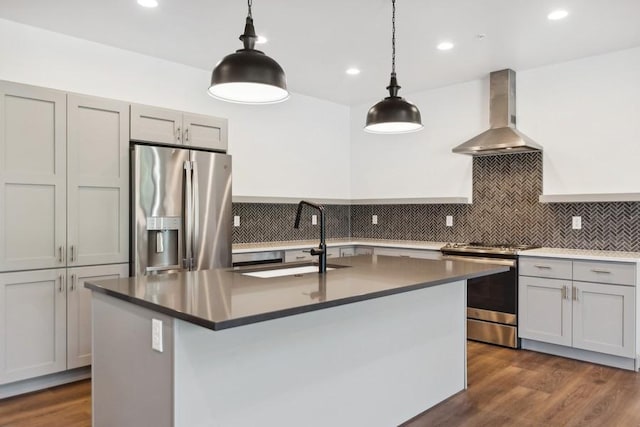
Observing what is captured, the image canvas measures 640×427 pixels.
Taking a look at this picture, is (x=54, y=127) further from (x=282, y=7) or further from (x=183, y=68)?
(x=282, y=7)

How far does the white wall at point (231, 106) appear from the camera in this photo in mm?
3457

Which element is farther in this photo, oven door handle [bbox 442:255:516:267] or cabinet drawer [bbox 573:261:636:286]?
oven door handle [bbox 442:255:516:267]

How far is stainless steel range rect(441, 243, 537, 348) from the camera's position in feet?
13.7

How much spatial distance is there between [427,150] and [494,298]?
187cm

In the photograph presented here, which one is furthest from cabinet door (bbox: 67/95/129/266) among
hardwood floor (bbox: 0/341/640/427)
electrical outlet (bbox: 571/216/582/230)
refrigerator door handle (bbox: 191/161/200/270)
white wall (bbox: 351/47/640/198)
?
electrical outlet (bbox: 571/216/582/230)

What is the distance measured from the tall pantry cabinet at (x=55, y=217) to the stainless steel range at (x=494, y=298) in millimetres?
3137

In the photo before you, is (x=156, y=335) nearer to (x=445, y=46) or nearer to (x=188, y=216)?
(x=188, y=216)

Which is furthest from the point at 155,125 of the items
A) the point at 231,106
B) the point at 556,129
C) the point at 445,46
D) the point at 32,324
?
the point at 556,129

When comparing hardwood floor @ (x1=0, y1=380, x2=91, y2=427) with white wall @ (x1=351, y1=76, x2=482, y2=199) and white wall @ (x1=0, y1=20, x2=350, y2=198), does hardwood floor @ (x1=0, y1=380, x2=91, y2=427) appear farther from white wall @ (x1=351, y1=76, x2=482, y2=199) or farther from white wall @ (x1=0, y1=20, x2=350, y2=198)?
white wall @ (x1=351, y1=76, x2=482, y2=199)

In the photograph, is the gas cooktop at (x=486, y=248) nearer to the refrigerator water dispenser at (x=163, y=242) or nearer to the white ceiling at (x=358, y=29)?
the white ceiling at (x=358, y=29)

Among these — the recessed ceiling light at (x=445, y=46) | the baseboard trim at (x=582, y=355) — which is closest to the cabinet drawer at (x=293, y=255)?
the baseboard trim at (x=582, y=355)

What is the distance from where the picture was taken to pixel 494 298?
4.30m

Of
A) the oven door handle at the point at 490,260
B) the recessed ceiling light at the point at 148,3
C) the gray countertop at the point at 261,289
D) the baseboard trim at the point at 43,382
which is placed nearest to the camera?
the gray countertop at the point at 261,289

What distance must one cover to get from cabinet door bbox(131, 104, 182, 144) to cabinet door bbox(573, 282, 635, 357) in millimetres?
3550
